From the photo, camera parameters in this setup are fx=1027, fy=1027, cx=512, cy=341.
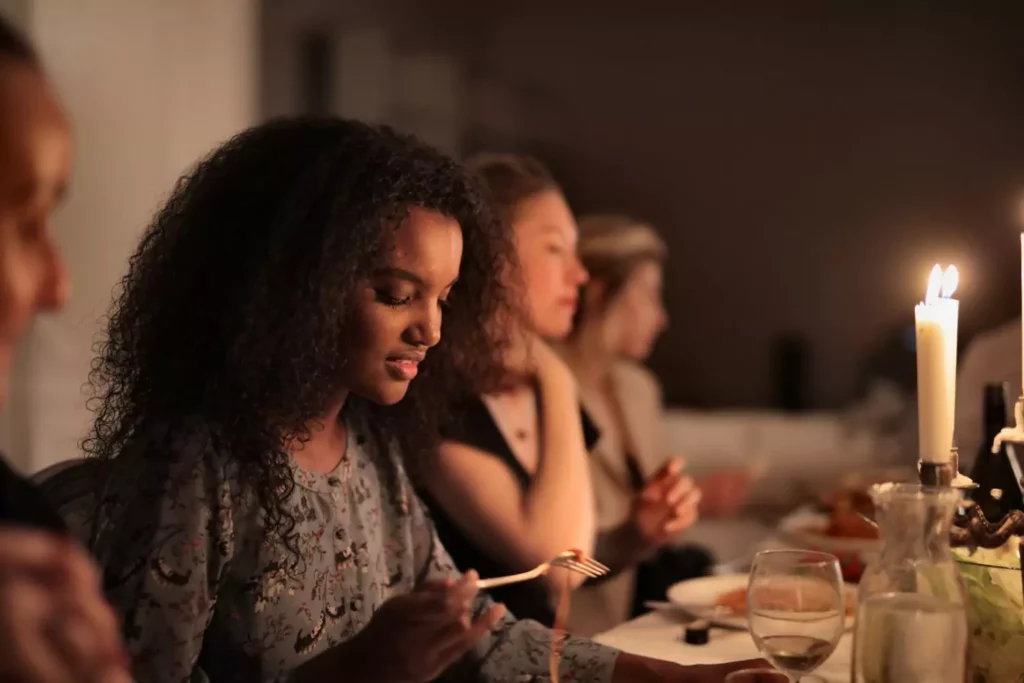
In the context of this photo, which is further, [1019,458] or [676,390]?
[676,390]

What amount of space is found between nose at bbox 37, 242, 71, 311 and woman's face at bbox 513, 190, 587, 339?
0.70 metres

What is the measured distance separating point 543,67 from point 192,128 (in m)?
1.55

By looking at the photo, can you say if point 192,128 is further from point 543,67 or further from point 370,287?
point 543,67

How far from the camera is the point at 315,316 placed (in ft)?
2.50

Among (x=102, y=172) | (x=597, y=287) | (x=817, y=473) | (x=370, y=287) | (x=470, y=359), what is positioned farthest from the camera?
(x=817, y=473)

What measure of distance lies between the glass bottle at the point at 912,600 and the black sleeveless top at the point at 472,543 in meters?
0.40

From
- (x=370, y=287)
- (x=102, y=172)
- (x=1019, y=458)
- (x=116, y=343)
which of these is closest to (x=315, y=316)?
(x=370, y=287)

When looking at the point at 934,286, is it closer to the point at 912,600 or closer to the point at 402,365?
the point at 912,600

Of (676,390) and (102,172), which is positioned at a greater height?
(102,172)

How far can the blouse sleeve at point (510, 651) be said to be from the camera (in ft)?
2.88

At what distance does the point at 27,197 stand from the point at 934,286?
26.5 inches

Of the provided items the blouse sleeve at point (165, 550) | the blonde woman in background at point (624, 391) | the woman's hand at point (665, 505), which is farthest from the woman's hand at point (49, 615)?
the blonde woman in background at point (624, 391)

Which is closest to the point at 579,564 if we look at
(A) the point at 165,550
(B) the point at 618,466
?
(A) the point at 165,550

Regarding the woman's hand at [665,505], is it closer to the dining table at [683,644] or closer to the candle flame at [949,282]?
the dining table at [683,644]
